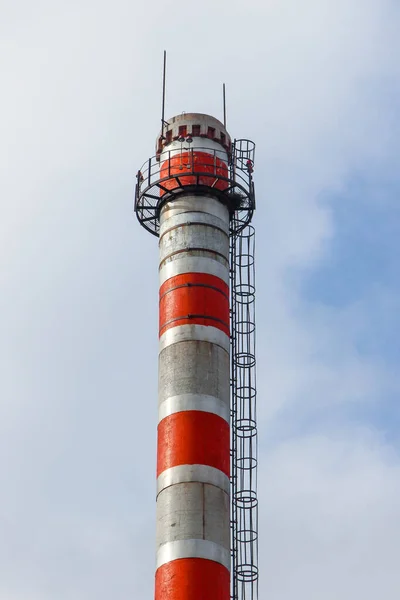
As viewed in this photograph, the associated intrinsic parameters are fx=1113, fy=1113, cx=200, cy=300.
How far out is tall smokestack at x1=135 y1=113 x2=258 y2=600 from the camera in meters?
36.0

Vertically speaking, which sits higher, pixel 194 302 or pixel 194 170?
pixel 194 170

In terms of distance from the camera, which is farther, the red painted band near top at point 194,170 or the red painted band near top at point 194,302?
the red painted band near top at point 194,170

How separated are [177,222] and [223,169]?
3.02 metres

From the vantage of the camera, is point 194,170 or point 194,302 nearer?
point 194,302

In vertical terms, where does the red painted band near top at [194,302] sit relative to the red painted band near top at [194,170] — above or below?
below

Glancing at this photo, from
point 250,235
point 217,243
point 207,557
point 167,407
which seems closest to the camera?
point 207,557

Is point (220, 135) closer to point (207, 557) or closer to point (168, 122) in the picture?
point (168, 122)

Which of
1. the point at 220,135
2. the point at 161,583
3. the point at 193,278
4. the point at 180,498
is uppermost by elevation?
the point at 220,135

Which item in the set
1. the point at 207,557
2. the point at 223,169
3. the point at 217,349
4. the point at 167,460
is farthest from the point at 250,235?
the point at 207,557

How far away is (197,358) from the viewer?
38.7 m

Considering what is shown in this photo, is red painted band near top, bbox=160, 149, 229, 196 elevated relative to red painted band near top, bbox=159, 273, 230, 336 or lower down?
elevated

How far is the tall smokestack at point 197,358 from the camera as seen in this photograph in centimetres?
3600

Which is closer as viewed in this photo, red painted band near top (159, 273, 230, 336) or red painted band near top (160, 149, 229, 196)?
red painted band near top (159, 273, 230, 336)

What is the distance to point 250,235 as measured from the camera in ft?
143
